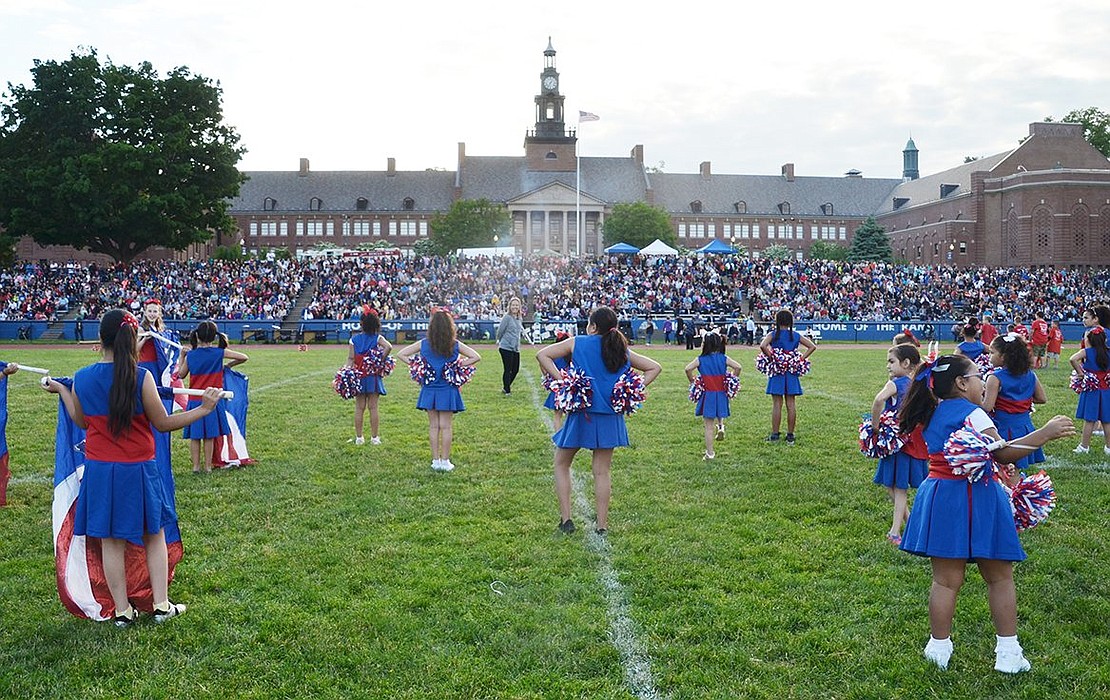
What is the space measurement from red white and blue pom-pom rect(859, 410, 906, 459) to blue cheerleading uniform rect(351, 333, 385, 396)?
6.25m

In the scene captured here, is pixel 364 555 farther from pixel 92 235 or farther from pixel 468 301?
pixel 92 235

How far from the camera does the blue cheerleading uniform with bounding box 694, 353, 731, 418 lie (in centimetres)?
1059

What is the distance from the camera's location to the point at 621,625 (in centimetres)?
518

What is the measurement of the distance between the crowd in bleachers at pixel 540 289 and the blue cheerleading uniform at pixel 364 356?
2667 centimetres

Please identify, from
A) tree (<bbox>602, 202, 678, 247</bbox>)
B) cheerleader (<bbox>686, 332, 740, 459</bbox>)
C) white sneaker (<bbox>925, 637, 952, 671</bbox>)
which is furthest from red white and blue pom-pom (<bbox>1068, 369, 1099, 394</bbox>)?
tree (<bbox>602, 202, 678, 247</bbox>)

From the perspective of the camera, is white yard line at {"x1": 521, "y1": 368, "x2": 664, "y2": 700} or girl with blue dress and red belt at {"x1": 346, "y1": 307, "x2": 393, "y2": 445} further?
girl with blue dress and red belt at {"x1": 346, "y1": 307, "x2": 393, "y2": 445}

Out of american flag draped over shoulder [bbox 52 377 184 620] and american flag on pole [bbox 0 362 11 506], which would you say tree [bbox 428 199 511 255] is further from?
american flag draped over shoulder [bbox 52 377 184 620]

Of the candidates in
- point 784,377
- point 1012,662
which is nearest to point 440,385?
point 784,377

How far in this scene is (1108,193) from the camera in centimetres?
7200

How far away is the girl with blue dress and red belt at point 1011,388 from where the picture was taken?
24.9 feet

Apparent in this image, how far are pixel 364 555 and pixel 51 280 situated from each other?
43.0 metres

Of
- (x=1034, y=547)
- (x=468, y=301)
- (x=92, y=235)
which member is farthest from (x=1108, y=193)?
(x=1034, y=547)

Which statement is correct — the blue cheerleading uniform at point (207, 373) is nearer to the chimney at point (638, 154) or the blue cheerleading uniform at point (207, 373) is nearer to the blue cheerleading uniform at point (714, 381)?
the blue cheerleading uniform at point (714, 381)

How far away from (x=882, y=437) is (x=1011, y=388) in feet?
6.98
